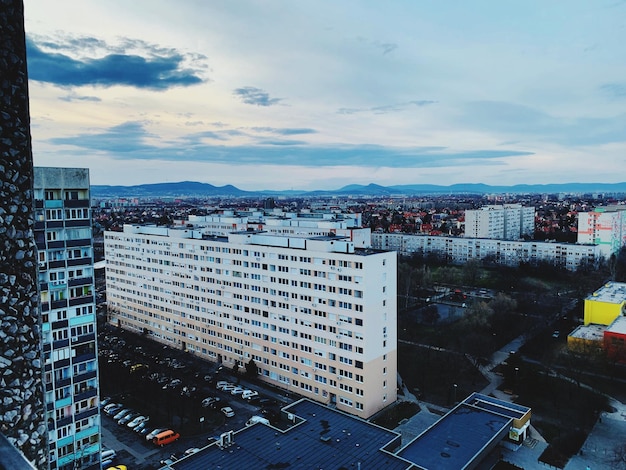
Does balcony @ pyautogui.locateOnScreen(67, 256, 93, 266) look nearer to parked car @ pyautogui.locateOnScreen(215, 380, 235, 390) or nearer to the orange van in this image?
the orange van

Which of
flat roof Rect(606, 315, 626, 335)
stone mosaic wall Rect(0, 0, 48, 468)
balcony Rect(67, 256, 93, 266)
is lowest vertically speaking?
flat roof Rect(606, 315, 626, 335)

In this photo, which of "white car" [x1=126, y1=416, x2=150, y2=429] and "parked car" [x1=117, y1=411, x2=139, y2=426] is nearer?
"white car" [x1=126, y1=416, x2=150, y2=429]

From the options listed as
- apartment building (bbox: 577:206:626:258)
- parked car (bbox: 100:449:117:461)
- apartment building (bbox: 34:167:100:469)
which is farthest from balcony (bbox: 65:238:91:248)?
apartment building (bbox: 577:206:626:258)

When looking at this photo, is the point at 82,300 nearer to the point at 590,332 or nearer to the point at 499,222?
the point at 590,332

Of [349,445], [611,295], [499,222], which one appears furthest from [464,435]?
[499,222]

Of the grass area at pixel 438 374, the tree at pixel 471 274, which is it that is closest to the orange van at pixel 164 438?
the grass area at pixel 438 374
